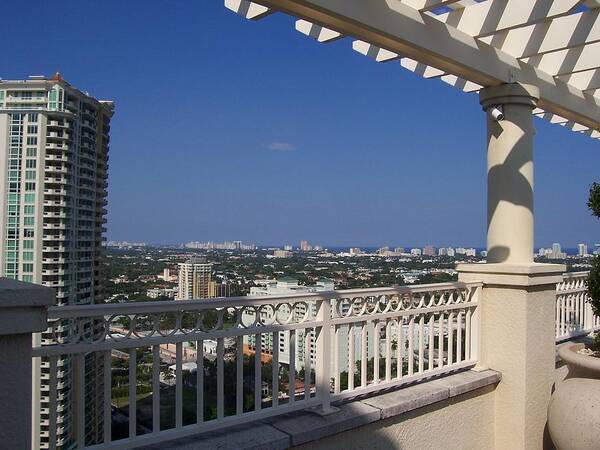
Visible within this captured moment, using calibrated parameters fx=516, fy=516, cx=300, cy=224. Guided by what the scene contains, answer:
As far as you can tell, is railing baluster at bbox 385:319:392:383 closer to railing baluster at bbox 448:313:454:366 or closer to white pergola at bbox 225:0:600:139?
railing baluster at bbox 448:313:454:366

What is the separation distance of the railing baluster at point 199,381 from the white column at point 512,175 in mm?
2998

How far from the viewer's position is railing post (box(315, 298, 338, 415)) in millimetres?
3316

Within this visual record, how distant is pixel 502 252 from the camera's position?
182 inches

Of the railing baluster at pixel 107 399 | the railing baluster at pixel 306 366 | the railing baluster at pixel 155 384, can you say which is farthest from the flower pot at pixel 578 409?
the railing baluster at pixel 107 399

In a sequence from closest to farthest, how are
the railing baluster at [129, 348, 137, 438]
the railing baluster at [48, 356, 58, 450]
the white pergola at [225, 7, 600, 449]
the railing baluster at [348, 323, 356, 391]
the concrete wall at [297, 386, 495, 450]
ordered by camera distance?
the railing baluster at [48, 356, 58, 450] < the railing baluster at [129, 348, 137, 438] < the concrete wall at [297, 386, 495, 450] < the railing baluster at [348, 323, 356, 391] < the white pergola at [225, 7, 600, 449]

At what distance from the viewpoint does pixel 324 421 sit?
10.4ft

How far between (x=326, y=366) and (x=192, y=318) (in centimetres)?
101

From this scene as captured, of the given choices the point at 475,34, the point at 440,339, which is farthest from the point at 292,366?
the point at 475,34

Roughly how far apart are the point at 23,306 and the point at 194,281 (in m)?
3.00

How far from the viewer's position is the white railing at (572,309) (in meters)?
5.88

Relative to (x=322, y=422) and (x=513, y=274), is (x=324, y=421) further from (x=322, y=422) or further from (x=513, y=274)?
(x=513, y=274)

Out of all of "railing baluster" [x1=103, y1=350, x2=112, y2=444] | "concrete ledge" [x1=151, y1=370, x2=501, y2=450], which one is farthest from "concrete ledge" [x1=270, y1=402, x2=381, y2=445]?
"railing baluster" [x1=103, y1=350, x2=112, y2=444]

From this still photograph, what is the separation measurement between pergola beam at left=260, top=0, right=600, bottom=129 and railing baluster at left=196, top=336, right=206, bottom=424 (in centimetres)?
205

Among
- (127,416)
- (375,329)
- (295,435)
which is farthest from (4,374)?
(375,329)
